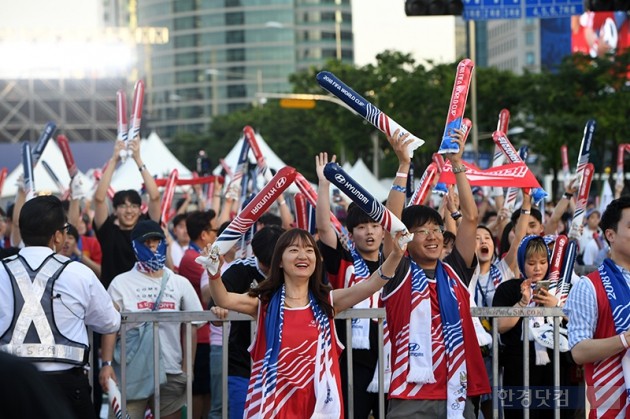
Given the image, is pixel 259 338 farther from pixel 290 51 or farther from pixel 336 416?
pixel 290 51

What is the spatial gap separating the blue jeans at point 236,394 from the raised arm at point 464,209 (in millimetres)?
1395

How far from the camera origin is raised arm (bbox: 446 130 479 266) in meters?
5.92

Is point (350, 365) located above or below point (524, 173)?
below

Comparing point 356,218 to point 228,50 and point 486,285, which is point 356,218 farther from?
point 228,50

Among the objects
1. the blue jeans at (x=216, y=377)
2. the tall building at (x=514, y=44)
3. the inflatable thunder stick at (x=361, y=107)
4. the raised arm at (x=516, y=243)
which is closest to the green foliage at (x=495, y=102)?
the raised arm at (x=516, y=243)

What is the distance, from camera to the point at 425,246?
5.97 m

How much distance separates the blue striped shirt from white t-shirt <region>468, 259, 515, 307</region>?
2.43m

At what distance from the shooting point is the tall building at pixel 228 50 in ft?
487

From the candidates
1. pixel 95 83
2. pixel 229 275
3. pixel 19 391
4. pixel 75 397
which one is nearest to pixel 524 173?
pixel 229 275

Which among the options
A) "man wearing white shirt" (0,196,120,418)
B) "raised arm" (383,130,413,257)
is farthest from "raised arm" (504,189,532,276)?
"man wearing white shirt" (0,196,120,418)

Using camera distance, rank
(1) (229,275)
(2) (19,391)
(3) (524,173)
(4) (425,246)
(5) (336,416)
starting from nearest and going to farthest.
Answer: (2) (19,391), (5) (336,416), (4) (425,246), (1) (229,275), (3) (524,173)

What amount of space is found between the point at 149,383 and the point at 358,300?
1.81 metres

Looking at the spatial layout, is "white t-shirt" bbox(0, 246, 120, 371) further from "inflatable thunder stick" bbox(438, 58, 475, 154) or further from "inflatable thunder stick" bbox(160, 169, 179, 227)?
"inflatable thunder stick" bbox(160, 169, 179, 227)

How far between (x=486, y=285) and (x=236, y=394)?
209 cm
